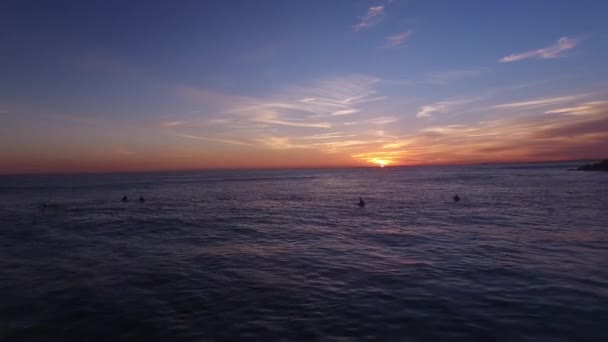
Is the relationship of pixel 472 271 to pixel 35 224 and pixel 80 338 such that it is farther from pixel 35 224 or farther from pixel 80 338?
pixel 35 224

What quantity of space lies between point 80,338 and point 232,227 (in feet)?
60.8

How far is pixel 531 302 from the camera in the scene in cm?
1099

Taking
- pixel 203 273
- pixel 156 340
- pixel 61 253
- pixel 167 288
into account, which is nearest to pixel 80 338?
pixel 156 340

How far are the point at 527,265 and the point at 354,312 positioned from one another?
9.49 m

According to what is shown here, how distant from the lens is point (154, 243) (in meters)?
21.8

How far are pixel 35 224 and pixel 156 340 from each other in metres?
29.9

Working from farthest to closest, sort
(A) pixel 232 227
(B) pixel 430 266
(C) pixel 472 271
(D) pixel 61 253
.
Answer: (A) pixel 232 227, (D) pixel 61 253, (B) pixel 430 266, (C) pixel 472 271

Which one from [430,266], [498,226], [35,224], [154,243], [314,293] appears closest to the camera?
[314,293]

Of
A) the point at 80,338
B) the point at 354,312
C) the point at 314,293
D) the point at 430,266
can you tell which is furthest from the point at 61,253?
the point at 430,266

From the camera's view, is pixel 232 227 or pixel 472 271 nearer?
pixel 472 271

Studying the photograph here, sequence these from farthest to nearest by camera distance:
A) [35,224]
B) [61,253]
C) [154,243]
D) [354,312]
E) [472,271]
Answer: [35,224]
[154,243]
[61,253]
[472,271]
[354,312]

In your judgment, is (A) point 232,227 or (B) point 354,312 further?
(A) point 232,227

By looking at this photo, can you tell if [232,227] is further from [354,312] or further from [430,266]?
[354,312]

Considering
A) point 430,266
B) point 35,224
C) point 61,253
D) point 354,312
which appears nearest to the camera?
point 354,312
